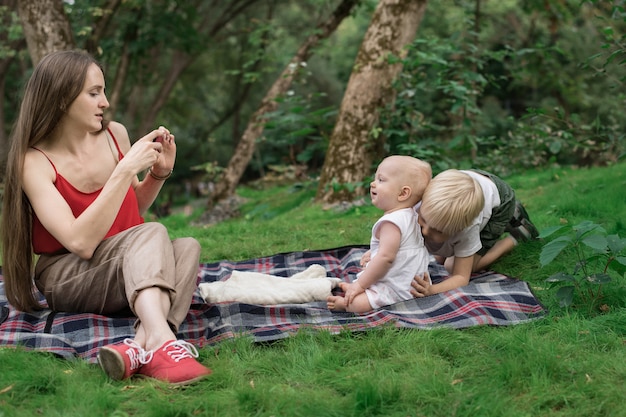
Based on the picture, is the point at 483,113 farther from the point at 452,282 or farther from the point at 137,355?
the point at 137,355

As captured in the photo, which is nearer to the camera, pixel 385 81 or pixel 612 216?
pixel 612 216

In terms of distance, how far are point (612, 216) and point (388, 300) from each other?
2400mm

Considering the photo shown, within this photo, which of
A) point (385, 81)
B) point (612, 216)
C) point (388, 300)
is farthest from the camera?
point (385, 81)

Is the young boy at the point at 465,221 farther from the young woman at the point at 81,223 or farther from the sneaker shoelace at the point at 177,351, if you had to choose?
the sneaker shoelace at the point at 177,351

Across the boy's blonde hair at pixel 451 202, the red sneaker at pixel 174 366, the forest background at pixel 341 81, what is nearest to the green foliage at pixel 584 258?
the boy's blonde hair at pixel 451 202

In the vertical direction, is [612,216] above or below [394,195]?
below

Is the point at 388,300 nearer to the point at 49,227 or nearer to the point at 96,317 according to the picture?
the point at 96,317

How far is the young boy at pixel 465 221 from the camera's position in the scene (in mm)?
3443

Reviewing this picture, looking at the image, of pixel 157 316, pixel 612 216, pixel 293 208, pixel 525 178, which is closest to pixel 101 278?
pixel 157 316

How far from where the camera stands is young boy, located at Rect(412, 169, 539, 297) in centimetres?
344

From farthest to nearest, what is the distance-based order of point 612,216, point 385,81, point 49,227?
point 385,81 → point 612,216 → point 49,227

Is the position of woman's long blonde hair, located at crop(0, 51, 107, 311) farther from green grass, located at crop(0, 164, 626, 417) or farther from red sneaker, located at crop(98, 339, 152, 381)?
red sneaker, located at crop(98, 339, 152, 381)

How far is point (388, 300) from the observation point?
3.54 meters

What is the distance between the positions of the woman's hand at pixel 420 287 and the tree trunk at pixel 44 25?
6.05 metres
